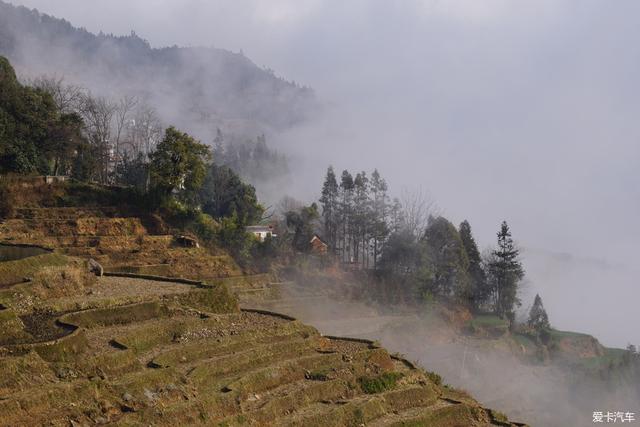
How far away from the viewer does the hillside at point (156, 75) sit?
438ft

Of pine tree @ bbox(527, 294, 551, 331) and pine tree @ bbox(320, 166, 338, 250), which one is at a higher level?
pine tree @ bbox(320, 166, 338, 250)

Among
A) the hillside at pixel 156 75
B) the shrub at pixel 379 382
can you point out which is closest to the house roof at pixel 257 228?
the shrub at pixel 379 382

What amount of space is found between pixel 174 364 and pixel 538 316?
4142 centimetres

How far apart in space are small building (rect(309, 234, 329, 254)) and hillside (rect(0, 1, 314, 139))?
8088 centimetres

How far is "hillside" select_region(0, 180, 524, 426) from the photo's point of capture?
12703mm

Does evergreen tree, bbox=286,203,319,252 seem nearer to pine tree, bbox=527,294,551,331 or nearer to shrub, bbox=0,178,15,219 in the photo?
pine tree, bbox=527,294,551,331

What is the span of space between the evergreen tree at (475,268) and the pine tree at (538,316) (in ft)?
12.0

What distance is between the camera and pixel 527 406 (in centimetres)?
3500

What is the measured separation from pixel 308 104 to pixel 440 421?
558 ft

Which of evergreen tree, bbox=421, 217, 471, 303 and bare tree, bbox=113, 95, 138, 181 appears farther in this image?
bare tree, bbox=113, 95, 138, 181

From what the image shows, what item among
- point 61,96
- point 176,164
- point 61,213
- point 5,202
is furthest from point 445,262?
point 61,96

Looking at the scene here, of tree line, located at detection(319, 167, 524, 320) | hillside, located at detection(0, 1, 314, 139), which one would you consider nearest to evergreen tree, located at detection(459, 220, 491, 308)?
tree line, located at detection(319, 167, 524, 320)

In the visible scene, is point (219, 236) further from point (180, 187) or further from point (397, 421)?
point (397, 421)

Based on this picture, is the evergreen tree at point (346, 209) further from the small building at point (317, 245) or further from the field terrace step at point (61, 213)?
the field terrace step at point (61, 213)
